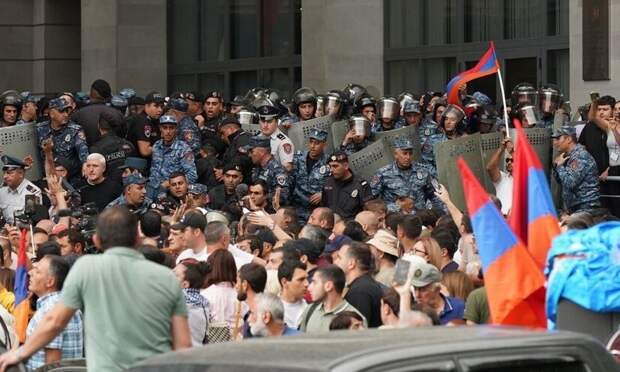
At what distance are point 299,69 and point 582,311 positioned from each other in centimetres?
2353

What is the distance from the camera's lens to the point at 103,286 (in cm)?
775

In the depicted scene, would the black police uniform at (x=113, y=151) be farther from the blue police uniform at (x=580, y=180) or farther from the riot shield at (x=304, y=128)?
the blue police uniform at (x=580, y=180)

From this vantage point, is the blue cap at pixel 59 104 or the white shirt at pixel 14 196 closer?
the white shirt at pixel 14 196

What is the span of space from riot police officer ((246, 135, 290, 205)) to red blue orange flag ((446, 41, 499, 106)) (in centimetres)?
224

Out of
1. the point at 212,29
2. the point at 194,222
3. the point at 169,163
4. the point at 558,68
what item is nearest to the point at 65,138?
the point at 169,163

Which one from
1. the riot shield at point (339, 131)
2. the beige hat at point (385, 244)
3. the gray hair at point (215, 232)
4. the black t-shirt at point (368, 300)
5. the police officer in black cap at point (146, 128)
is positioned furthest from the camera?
the police officer in black cap at point (146, 128)

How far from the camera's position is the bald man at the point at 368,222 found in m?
14.8

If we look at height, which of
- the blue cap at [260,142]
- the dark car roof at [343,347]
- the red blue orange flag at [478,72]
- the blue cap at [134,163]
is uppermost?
the red blue orange flag at [478,72]

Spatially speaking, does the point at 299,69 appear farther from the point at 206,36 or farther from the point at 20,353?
the point at 20,353

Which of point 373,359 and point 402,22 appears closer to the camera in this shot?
point 373,359

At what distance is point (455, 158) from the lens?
17.6 metres

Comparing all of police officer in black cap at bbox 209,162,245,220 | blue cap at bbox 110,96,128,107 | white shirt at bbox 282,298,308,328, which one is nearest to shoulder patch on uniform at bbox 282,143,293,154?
police officer in black cap at bbox 209,162,245,220

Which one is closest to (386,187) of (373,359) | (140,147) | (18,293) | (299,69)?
(140,147)

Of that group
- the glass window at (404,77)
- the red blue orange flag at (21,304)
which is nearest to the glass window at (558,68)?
the glass window at (404,77)
